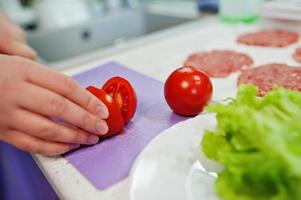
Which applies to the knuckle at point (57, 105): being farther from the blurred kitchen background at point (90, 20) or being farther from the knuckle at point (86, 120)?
the blurred kitchen background at point (90, 20)

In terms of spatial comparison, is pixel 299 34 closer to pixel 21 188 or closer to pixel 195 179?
pixel 195 179

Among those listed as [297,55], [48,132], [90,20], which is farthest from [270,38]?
[90,20]

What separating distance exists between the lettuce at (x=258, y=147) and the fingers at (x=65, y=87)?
18 cm

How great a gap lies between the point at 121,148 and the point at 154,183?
5.3 inches

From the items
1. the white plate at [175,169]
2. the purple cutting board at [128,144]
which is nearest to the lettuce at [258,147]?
the white plate at [175,169]

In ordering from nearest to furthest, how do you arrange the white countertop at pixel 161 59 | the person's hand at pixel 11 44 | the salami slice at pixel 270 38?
the white countertop at pixel 161 59
the person's hand at pixel 11 44
the salami slice at pixel 270 38

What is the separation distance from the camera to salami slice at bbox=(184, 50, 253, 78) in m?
0.78

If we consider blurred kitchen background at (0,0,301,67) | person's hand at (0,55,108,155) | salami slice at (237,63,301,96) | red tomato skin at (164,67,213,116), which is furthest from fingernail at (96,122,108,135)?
blurred kitchen background at (0,0,301,67)

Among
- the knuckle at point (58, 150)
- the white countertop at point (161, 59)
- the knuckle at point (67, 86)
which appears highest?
the knuckle at point (67, 86)

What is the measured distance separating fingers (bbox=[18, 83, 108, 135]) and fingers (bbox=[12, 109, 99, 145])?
10 millimetres

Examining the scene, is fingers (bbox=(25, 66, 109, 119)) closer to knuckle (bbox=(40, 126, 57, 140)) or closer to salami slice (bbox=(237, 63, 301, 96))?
knuckle (bbox=(40, 126, 57, 140))

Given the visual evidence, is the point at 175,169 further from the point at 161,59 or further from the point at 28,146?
the point at 161,59

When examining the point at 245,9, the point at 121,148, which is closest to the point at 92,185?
the point at 121,148

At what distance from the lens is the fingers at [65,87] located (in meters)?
0.48
